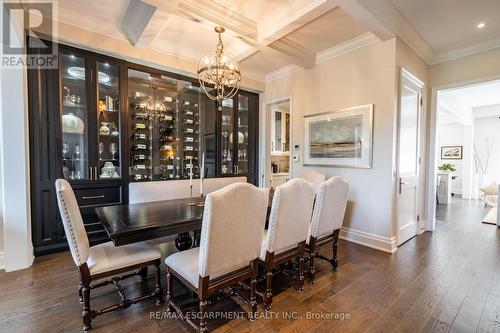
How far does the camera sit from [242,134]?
190 inches

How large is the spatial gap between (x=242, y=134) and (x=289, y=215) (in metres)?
3.18

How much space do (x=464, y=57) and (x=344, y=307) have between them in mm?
4119

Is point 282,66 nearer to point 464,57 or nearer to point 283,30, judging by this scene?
point 283,30

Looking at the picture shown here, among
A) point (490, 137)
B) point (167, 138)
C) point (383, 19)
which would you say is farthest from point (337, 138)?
point (490, 137)

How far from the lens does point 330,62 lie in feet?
11.9

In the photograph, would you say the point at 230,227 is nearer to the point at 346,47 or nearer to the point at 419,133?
the point at 346,47

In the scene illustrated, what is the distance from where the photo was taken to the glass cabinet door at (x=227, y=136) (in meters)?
4.50

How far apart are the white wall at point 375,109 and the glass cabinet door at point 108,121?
119 inches

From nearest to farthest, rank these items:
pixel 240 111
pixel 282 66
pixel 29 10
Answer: pixel 29 10 → pixel 282 66 → pixel 240 111

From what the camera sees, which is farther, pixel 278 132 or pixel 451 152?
pixel 451 152

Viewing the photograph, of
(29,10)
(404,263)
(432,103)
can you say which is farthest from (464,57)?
(29,10)

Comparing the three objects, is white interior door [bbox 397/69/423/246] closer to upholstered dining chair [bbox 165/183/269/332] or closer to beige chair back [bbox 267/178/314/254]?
beige chair back [bbox 267/178/314/254]

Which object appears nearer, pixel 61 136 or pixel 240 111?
pixel 61 136

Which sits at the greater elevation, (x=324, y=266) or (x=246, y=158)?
(x=246, y=158)
